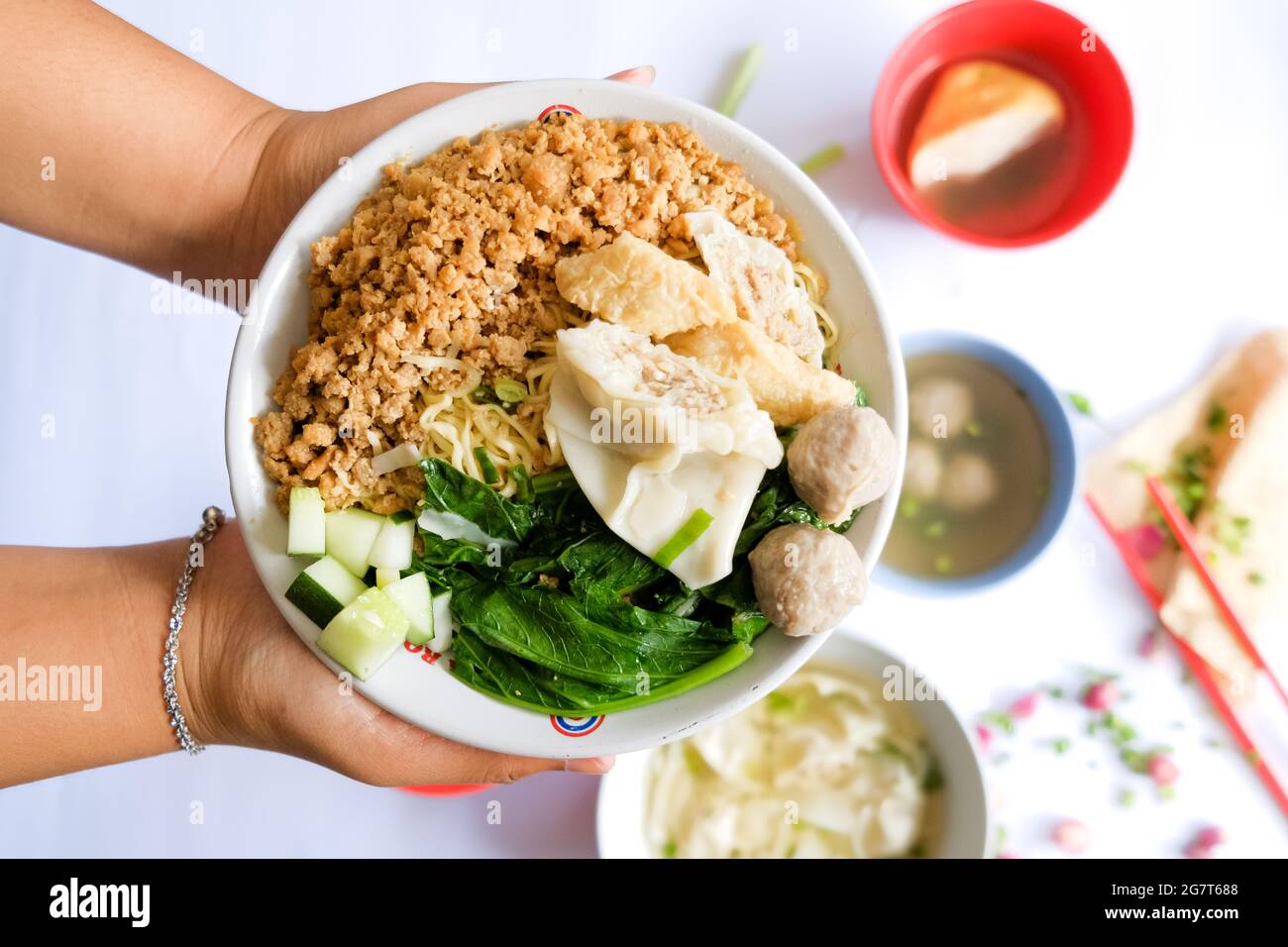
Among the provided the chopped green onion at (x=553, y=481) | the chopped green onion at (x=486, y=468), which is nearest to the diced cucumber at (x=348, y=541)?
the chopped green onion at (x=486, y=468)

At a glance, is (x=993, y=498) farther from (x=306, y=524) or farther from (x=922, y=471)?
(x=306, y=524)

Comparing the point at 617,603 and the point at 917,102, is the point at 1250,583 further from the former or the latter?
the point at 617,603

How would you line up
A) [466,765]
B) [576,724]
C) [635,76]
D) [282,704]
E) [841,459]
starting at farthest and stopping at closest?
[635,76] → [466,765] → [282,704] → [576,724] → [841,459]

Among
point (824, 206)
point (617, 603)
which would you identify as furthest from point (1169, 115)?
point (617, 603)

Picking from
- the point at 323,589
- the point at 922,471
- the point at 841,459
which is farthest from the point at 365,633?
the point at 922,471

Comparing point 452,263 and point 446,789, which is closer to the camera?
point 452,263

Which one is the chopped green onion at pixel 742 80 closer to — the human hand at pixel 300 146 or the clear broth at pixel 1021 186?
the clear broth at pixel 1021 186
